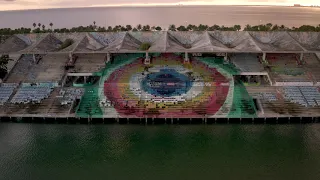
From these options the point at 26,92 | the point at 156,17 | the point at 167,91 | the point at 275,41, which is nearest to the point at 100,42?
the point at 26,92

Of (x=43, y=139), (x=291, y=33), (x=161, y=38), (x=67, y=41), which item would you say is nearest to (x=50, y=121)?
(x=43, y=139)

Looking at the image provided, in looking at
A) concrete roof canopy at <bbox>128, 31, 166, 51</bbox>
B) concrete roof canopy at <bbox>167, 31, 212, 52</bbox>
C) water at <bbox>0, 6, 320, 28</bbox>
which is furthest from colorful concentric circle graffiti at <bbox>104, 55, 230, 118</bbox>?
water at <bbox>0, 6, 320, 28</bbox>

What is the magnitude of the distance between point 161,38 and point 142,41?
4.49 m

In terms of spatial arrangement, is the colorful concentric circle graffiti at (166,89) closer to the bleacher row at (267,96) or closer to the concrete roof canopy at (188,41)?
the concrete roof canopy at (188,41)

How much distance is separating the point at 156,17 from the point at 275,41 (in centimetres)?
9770

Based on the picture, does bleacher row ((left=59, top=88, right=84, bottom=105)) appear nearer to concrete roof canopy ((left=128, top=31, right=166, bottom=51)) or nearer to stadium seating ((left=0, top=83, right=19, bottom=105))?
stadium seating ((left=0, top=83, right=19, bottom=105))

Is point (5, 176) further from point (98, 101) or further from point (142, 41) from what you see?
point (142, 41)

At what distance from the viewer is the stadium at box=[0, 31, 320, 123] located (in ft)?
169

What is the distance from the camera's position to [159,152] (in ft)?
140

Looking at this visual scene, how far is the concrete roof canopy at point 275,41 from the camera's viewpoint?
61000mm

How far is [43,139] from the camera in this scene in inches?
1833

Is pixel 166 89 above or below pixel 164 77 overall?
below

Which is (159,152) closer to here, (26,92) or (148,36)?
(26,92)

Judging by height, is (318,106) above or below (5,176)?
above
